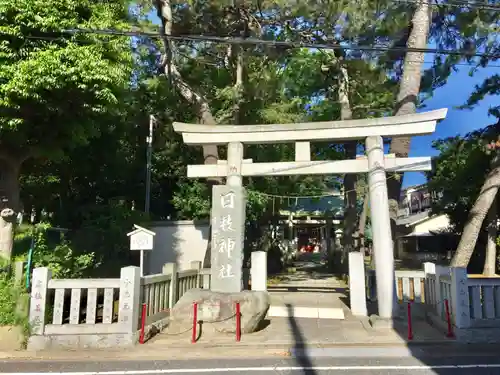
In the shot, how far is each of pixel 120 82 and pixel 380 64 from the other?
437 inches

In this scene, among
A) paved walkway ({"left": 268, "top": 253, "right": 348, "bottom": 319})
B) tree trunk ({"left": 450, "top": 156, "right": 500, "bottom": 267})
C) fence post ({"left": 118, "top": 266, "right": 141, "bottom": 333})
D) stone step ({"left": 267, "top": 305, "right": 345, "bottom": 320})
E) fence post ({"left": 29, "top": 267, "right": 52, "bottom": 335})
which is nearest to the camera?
fence post ({"left": 29, "top": 267, "right": 52, "bottom": 335})

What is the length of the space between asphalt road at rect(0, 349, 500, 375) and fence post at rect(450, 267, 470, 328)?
1165 millimetres

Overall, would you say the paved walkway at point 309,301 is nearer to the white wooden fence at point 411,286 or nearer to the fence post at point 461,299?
the white wooden fence at point 411,286

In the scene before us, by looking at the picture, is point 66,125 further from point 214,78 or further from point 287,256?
point 287,256

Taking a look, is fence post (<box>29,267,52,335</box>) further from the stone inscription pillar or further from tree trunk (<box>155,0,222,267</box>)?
the stone inscription pillar

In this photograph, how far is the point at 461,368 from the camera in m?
6.72

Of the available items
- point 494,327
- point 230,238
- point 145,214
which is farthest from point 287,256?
point 494,327

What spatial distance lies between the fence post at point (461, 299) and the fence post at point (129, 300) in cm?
658

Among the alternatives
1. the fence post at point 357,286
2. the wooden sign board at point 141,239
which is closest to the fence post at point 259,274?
the fence post at point 357,286

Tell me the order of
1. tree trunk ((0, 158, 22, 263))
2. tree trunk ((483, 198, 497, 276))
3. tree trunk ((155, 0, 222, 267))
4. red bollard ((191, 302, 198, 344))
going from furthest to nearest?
tree trunk ((483, 198, 497, 276))
tree trunk ((155, 0, 222, 267))
tree trunk ((0, 158, 22, 263))
red bollard ((191, 302, 198, 344))

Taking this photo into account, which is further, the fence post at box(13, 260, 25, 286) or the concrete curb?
the fence post at box(13, 260, 25, 286)

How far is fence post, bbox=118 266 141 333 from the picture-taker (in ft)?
26.9

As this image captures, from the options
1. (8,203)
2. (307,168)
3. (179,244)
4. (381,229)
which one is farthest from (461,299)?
(179,244)

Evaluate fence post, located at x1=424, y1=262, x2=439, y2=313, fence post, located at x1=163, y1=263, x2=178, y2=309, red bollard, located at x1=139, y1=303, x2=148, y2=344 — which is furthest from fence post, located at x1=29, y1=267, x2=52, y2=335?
fence post, located at x1=424, y1=262, x2=439, y2=313
